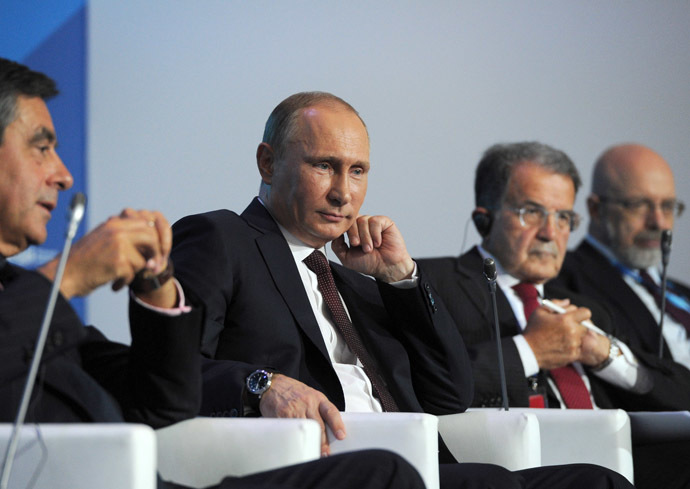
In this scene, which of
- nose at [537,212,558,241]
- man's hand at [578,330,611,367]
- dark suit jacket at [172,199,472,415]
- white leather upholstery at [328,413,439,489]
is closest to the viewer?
white leather upholstery at [328,413,439,489]

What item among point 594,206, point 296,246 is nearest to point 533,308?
point 296,246

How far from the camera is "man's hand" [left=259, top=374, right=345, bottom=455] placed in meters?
2.04

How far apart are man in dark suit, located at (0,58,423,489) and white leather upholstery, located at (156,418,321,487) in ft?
0.12

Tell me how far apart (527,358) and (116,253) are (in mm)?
1905

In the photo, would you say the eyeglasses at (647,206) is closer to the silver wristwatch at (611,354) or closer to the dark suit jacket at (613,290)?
the dark suit jacket at (613,290)

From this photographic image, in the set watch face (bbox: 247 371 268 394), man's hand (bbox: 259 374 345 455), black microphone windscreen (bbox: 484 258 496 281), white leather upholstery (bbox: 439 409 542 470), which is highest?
black microphone windscreen (bbox: 484 258 496 281)

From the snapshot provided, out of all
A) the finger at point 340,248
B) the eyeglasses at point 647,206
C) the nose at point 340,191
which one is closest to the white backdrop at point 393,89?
the eyeglasses at point 647,206

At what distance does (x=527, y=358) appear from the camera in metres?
3.22

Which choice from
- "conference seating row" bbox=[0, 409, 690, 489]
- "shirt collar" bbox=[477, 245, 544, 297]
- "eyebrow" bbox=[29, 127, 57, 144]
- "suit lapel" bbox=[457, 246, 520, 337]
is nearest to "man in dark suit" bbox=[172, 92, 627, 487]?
"conference seating row" bbox=[0, 409, 690, 489]

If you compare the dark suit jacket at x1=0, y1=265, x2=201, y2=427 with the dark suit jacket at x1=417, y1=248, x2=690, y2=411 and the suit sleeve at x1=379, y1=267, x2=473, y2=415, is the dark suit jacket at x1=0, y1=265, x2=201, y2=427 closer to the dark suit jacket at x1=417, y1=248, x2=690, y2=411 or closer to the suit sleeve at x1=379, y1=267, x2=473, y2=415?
the suit sleeve at x1=379, y1=267, x2=473, y2=415

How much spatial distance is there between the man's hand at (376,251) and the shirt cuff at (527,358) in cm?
72

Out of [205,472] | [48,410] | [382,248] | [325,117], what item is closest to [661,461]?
[382,248]

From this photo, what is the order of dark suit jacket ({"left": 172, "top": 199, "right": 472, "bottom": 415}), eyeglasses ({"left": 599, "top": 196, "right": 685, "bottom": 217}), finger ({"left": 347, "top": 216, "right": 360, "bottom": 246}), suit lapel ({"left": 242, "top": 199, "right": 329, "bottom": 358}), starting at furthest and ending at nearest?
1. eyeglasses ({"left": 599, "top": 196, "right": 685, "bottom": 217})
2. finger ({"left": 347, "top": 216, "right": 360, "bottom": 246})
3. suit lapel ({"left": 242, "top": 199, "right": 329, "bottom": 358})
4. dark suit jacket ({"left": 172, "top": 199, "right": 472, "bottom": 415})

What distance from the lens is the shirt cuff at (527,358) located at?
3211 millimetres
